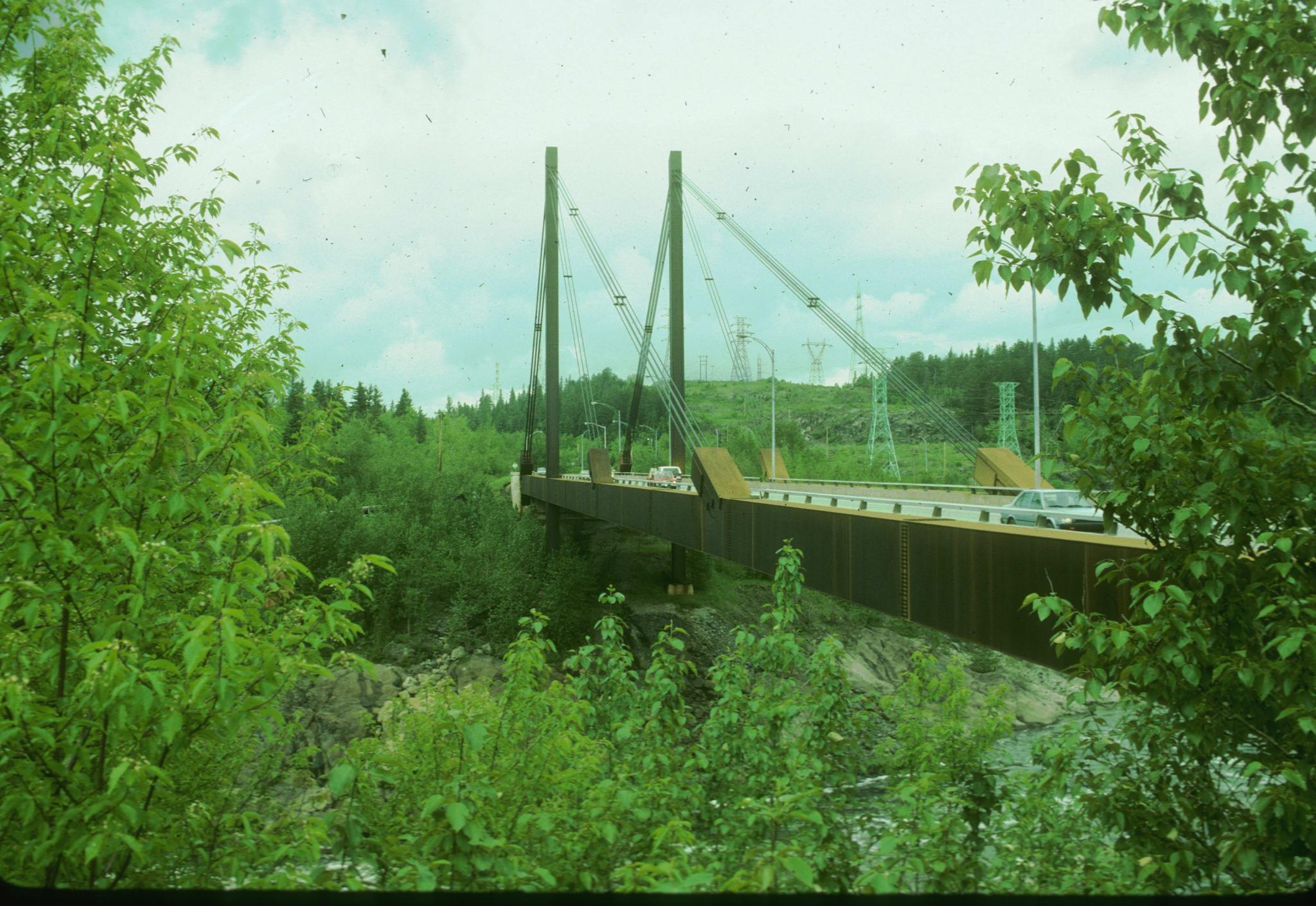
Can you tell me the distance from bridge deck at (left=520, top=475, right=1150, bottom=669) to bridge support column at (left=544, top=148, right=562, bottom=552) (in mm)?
14364

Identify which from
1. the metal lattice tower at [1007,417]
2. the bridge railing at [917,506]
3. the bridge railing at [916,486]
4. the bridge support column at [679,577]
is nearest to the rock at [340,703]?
the bridge railing at [917,506]

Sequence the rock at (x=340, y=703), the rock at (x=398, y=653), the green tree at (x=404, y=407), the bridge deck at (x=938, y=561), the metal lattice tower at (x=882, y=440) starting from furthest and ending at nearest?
1. the green tree at (x=404, y=407)
2. the metal lattice tower at (x=882, y=440)
3. the rock at (x=398, y=653)
4. the rock at (x=340, y=703)
5. the bridge deck at (x=938, y=561)

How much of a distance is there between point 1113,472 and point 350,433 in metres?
14.8

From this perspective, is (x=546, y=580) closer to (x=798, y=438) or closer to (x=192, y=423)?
(x=192, y=423)

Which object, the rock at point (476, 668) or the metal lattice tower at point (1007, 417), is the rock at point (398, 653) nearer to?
the rock at point (476, 668)

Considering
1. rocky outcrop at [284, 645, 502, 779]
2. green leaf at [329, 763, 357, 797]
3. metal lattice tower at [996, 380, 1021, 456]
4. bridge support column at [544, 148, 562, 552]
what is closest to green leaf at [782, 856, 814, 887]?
green leaf at [329, 763, 357, 797]

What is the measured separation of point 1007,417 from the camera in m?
12.6

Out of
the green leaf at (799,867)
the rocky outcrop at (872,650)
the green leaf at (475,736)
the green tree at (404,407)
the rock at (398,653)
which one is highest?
the green tree at (404,407)

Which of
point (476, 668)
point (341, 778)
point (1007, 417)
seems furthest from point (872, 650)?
point (341, 778)

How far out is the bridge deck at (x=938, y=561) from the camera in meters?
4.13

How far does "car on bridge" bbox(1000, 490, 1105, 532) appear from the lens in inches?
217

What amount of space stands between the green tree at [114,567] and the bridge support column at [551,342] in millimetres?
20228

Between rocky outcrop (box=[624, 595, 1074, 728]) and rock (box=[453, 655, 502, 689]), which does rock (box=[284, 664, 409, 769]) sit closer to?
rock (box=[453, 655, 502, 689])

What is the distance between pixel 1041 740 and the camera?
424cm
